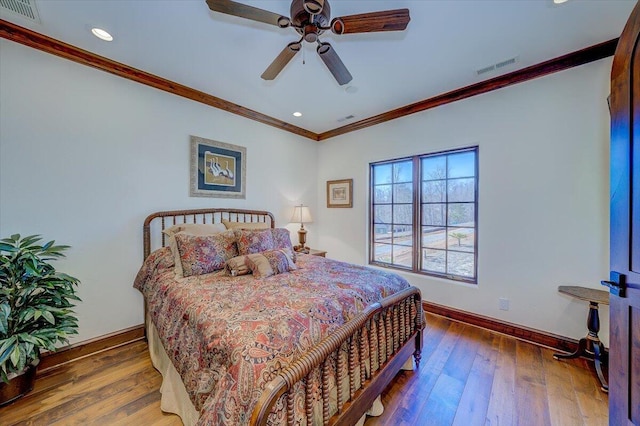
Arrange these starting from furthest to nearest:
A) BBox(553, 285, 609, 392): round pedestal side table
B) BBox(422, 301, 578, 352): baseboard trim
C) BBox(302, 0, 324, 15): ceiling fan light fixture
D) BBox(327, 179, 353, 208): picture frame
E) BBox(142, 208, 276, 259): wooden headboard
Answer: BBox(327, 179, 353, 208): picture frame, BBox(142, 208, 276, 259): wooden headboard, BBox(422, 301, 578, 352): baseboard trim, BBox(553, 285, 609, 392): round pedestal side table, BBox(302, 0, 324, 15): ceiling fan light fixture

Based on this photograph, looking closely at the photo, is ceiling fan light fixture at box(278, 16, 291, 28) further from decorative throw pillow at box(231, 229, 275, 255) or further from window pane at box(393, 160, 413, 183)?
window pane at box(393, 160, 413, 183)

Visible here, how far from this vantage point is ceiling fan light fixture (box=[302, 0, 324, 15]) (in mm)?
1405

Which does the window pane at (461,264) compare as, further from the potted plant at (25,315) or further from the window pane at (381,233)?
the potted plant at (25,315)

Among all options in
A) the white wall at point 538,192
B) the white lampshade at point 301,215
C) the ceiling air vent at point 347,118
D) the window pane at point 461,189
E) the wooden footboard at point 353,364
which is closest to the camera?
the wooden footboard at point 353,364

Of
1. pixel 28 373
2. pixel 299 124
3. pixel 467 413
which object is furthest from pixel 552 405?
pixel 299 124

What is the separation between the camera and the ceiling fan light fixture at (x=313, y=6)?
141cm

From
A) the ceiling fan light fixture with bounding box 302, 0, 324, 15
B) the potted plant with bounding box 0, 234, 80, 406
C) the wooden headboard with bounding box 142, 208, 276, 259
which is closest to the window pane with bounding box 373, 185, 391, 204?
the wooden headboard with bounding box 142, 208, 276, 259

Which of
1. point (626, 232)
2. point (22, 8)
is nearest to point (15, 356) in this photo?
point (22, 8)

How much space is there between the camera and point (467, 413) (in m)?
1.66

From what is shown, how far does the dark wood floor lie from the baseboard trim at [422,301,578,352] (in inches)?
4.8

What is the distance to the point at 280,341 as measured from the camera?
1149mm

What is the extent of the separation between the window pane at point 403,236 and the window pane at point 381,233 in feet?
0.34

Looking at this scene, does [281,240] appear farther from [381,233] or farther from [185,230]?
[381,233]

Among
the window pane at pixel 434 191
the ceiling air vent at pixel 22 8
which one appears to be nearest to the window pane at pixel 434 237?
the window pane at pixel 434 191
